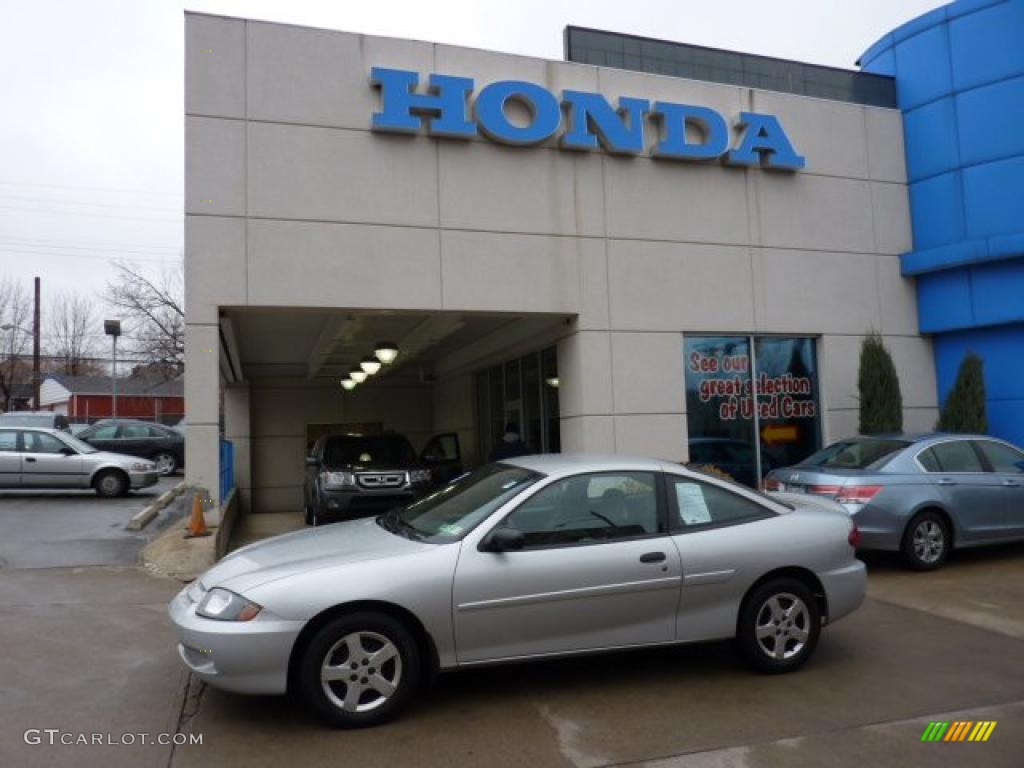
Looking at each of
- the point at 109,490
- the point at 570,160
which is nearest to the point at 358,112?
the point at 570,160

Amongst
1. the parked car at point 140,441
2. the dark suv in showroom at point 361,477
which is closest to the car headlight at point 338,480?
the dark suv in showroom at point 361,477

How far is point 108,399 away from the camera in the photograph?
55.1 meters

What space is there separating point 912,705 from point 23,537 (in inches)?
415

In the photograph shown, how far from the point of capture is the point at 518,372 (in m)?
15.2

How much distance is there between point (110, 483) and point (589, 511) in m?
14.4

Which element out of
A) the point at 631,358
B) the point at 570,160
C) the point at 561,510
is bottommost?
the point at 561,510

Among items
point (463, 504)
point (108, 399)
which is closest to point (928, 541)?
point (463, 504)

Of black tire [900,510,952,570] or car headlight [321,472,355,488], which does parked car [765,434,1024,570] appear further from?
car headlight [321,472,355,488]

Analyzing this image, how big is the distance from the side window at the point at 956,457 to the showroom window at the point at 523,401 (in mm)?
5415

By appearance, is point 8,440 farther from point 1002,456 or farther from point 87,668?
point 1002,456

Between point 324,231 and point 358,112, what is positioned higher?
point 358,112

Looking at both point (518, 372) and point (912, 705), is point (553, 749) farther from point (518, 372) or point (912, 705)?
point (518, 372)

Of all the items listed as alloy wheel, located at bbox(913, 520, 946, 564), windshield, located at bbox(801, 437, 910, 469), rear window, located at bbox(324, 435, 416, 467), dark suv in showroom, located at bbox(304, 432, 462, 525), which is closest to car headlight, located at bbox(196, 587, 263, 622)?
windshield, located at bbox(801, 437, 910, 469)

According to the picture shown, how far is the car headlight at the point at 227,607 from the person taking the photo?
431cm
